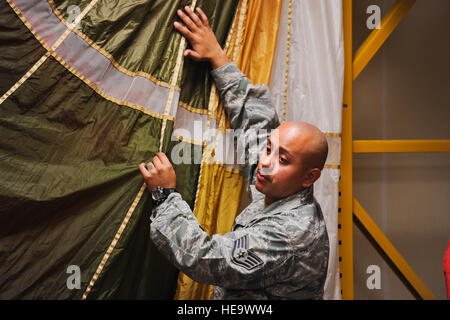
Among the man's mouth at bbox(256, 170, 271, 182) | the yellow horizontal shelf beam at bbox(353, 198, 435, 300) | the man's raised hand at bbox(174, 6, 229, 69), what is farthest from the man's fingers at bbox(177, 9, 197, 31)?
the yellow horizontal shelf beam at bbox(353, 198, 435, 300)

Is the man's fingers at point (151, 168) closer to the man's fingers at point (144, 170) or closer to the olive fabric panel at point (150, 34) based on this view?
the man's fingers at point (144, 170)

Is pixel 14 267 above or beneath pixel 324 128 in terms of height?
beneath

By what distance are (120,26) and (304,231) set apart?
94 centimetres

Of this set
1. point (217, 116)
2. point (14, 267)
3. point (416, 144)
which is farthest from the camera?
point (416, 144)

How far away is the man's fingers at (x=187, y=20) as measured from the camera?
149 cm

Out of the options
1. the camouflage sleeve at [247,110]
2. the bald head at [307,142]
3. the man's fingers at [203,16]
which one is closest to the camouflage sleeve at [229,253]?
the bald head at [307,142]

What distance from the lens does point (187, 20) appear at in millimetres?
1488

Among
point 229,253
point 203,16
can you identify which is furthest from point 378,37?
point 229,253

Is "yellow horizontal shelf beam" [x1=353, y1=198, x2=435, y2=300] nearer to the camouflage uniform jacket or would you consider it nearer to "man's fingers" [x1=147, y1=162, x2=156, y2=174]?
the camouflage uniform jacket

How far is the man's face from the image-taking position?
127cm

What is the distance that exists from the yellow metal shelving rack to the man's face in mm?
642
